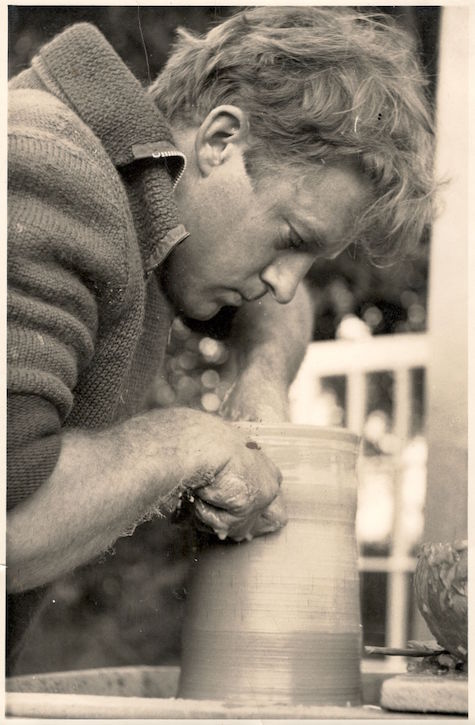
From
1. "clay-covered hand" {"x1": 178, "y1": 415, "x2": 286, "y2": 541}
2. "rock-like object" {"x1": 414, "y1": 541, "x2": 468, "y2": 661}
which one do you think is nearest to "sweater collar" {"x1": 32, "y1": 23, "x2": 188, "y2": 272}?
"clay-covered hand" {"x1": 178, "y1": 415, "x2": 286, "y2": 541}

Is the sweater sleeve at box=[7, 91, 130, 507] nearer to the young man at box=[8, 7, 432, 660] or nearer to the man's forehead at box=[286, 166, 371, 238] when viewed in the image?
the young man at box=[8, 7, 432, 660]

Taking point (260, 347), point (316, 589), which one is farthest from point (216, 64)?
point (316, 589)

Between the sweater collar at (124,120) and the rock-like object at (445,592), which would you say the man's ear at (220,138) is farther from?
the rock-like object at (445,592)

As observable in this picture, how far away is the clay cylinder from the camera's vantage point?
1200 mm

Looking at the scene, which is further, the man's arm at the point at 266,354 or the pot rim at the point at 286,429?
the man's arm at the point at 266,354

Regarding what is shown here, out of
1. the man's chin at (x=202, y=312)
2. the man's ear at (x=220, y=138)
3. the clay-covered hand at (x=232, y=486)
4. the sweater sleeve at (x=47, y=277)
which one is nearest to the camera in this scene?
the sweater sleeve at (x=47, y=277)

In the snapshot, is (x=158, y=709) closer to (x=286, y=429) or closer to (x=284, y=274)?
(x=286, y=429)

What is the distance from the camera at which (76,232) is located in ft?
3.55

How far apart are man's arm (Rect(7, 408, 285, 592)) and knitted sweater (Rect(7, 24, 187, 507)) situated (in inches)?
1.3

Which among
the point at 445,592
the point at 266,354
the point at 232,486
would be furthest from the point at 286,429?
the point at 266,354

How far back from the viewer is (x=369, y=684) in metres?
1.50

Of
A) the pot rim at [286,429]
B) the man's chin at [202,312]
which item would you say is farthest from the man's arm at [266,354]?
the pot rim at [286,429]

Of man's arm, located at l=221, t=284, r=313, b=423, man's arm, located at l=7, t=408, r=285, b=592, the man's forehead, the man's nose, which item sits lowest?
man's arm, located at l=7, t=408, r=285, b=592

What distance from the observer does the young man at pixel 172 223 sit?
3.53 ft
